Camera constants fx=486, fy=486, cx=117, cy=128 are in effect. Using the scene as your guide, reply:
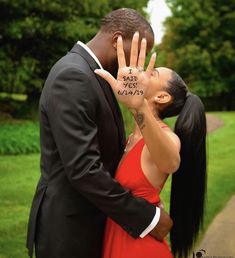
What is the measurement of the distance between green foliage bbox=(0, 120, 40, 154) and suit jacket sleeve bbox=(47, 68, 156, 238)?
999 cm

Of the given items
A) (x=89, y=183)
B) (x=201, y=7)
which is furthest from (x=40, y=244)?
(x=201, y=7)

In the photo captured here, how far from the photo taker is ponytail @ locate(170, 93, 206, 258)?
2.44 meters

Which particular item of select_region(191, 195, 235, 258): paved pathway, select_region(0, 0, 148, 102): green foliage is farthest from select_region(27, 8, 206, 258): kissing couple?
select_region(0, 0, 148, 102): green foliage

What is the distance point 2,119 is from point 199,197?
1426 cm

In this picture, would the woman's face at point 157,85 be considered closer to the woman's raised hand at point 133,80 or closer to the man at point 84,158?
the man at point 84,158

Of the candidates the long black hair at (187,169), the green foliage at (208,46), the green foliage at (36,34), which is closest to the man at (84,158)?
the long black hair at (187,169)

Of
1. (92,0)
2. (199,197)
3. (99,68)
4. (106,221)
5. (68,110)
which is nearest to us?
(68,110)

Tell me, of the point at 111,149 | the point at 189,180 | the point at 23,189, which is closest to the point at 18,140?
the point at 23,189

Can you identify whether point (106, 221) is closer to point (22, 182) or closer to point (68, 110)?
point (68, 110)

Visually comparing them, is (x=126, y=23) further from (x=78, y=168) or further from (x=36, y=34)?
(x=36, y=34)

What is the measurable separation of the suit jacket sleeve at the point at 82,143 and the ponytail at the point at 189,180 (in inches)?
18.6

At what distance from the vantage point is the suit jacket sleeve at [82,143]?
2.09 meters

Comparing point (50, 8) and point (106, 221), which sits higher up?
point (106, 221)

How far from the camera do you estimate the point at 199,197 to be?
8.86ft
